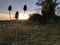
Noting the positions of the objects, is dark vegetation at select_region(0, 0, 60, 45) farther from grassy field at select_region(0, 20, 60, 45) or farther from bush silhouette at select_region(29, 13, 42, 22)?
bush silhouette at select_region(29, 13, 42, 22)

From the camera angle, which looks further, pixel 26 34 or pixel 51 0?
pixel 51 0

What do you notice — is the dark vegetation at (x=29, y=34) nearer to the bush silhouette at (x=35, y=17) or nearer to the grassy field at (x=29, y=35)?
the grassy field at (x=29, y=35)

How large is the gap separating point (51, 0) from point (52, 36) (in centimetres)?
969

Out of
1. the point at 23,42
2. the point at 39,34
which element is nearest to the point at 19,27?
the point at 39,34

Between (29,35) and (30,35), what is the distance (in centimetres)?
8

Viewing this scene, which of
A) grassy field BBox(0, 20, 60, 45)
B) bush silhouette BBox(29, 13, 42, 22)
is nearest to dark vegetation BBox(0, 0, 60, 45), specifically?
grassy field BBox(0, 20, 60, 45)

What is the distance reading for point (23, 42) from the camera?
52.0 ft

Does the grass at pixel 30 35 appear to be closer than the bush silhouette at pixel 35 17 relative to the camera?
Yes

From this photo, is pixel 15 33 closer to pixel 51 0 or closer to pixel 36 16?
pixel 36 16

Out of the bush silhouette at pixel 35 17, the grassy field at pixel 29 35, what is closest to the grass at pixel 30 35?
the grassy field at pixel 29 35

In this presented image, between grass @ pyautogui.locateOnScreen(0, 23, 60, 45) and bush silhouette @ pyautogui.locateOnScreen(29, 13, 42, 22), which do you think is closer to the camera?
grass @ pyautogui.locateOnScreen(0, 23, 60, 45)

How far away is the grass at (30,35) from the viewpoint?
1591 cm

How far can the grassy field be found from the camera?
52.2 feet

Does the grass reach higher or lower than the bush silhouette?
lower
